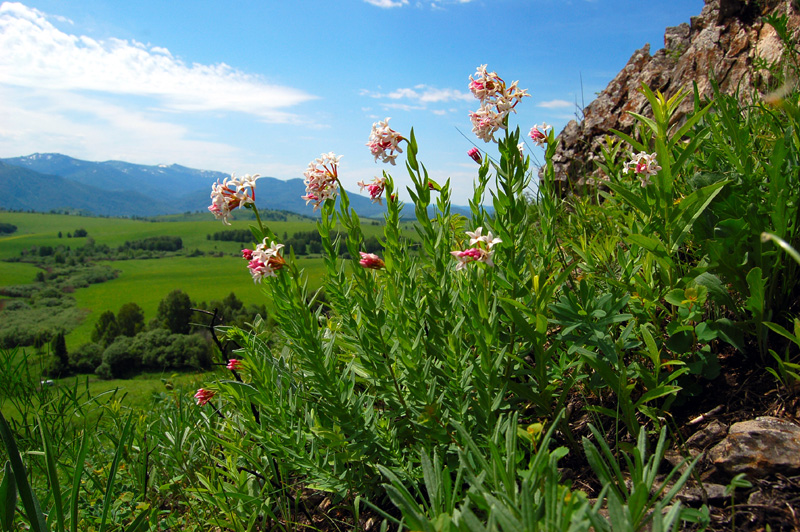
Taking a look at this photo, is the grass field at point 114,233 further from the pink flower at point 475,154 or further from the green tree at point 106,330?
the pink flower at point 475,154

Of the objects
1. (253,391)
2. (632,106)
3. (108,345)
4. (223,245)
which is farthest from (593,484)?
(223,245)

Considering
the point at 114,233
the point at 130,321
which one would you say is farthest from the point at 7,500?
the point at 114,233

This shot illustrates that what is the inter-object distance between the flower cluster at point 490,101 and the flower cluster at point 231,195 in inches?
43.4

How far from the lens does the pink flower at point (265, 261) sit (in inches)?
74.9

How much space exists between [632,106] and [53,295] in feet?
448

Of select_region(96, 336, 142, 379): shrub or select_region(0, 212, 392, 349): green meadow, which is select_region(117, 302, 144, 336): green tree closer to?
select_region(0, 212, 392, 349): green meadow

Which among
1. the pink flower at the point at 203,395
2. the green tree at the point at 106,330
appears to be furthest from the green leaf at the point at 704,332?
the green tree at the point at 106,330

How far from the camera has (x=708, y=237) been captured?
87.8 inches

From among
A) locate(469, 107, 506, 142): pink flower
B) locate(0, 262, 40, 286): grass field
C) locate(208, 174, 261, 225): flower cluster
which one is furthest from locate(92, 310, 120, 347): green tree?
locate(469, 107, 506, 142): pink flower

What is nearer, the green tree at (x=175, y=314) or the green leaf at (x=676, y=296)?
the green leaf at (x=676, y=296)

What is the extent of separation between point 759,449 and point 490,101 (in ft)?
5.59

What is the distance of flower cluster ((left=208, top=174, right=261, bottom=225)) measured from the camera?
7.20ft

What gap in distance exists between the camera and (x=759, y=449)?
1579 millimetres

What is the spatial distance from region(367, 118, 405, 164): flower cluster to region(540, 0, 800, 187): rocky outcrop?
190 centimetres
